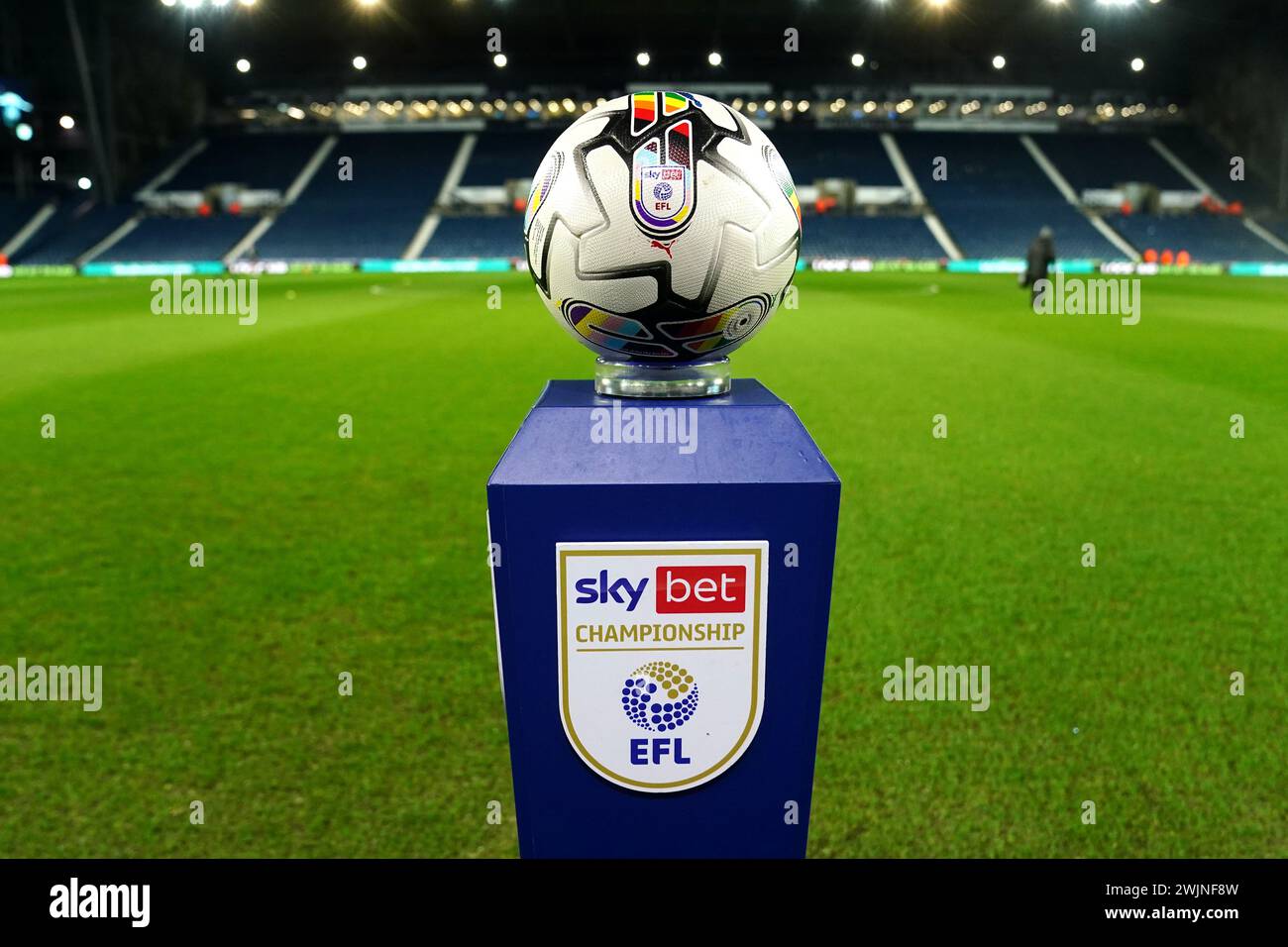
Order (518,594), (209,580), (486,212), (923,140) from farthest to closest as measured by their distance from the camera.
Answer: (923,140) < (486,212) < (209,580) < (518,594)

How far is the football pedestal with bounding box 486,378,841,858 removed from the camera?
1.68 meters

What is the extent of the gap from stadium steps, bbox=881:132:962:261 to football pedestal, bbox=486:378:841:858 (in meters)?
36.4

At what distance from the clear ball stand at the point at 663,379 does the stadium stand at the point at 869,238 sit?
33493 mm

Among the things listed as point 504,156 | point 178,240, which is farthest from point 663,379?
point 504,156

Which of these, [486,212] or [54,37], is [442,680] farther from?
[54,37]

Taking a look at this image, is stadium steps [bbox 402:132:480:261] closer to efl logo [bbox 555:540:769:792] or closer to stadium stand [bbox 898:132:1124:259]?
stadium stand [bbox 898:132:1124:259]

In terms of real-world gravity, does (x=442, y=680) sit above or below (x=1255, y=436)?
below

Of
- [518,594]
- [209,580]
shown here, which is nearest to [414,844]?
[518,594]

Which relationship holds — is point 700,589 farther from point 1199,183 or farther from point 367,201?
point 1199,183

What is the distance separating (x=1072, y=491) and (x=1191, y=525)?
2.04 feet

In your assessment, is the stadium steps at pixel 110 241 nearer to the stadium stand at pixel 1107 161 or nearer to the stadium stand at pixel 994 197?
the stadium stand at pixel 994 197

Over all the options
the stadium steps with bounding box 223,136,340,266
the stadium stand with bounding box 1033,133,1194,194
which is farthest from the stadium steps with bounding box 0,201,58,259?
the stadium stand with bounding box 1033,133,1194,194

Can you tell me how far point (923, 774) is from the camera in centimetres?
235

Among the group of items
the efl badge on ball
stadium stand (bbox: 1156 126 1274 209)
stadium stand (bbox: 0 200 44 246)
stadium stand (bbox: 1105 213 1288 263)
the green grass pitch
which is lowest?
the green grass pitch
